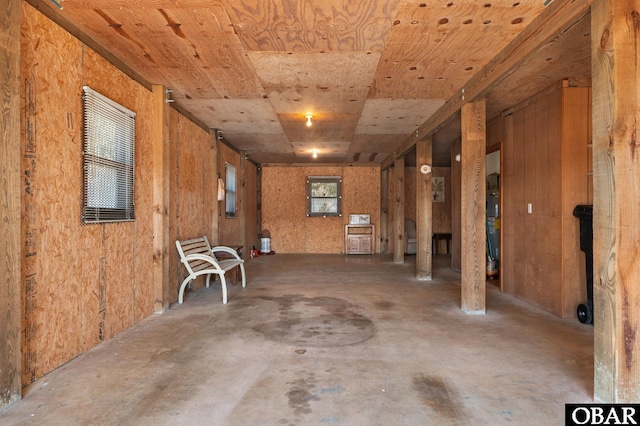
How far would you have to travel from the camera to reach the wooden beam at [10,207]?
196cm

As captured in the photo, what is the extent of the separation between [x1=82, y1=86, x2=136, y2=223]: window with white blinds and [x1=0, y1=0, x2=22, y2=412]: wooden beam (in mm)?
749

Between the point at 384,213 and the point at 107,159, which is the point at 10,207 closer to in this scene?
the point at 107,159

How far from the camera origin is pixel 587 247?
3.48 m

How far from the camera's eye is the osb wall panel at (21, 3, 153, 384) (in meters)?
2.27

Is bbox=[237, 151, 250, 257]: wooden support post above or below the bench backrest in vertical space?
above

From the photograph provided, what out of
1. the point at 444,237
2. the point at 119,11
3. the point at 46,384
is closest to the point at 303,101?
the point at 119,11

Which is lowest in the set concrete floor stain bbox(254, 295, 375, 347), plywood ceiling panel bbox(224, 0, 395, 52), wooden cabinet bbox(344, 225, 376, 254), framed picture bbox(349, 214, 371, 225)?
concrete floor stain bbox(254, 295, 375, 347)

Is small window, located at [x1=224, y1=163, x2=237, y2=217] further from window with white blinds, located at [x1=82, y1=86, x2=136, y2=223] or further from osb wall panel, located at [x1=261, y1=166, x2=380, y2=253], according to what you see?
window with white blinds, located at [x1=82, y1=86, x2=136, y2=223]

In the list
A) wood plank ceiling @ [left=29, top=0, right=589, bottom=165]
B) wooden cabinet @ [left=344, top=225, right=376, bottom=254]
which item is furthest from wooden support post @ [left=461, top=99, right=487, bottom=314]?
wooden cabinet @ [left=344, top=225, right=376, bottom=254]

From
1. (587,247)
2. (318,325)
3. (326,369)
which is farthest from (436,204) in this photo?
(326,369)

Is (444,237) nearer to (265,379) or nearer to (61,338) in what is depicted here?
(265,379)

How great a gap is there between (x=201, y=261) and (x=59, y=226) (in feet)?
7.96

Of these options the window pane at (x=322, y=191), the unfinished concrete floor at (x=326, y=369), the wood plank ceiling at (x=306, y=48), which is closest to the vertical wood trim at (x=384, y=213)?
the window pane at (x=322, y=191)

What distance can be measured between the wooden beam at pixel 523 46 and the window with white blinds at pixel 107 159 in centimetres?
350
